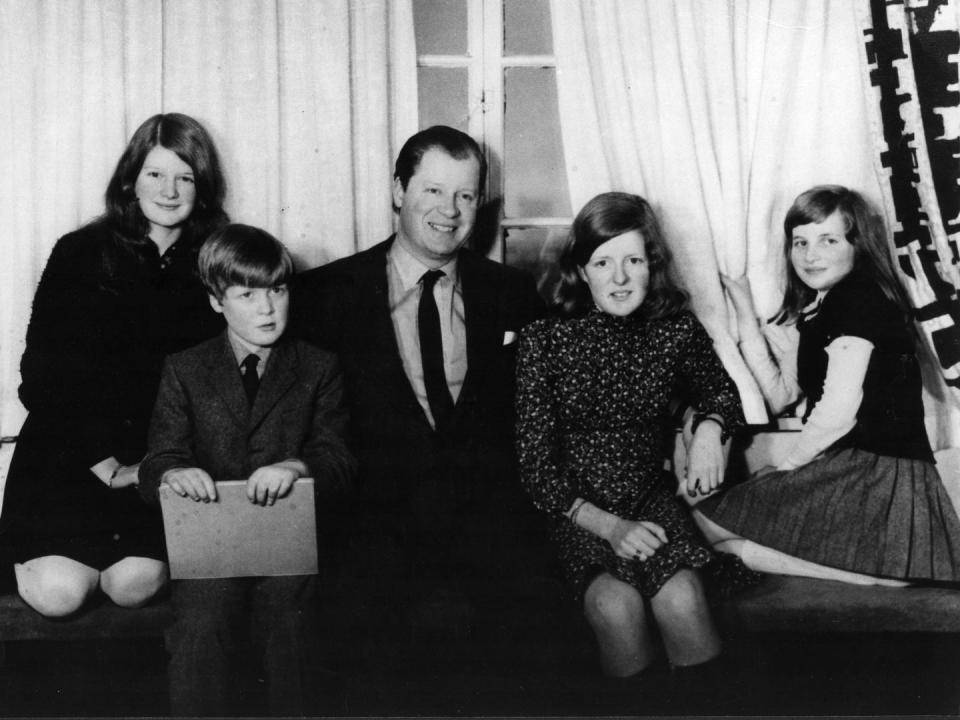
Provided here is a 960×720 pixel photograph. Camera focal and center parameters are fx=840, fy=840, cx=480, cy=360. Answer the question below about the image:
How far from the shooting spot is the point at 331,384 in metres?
2.12

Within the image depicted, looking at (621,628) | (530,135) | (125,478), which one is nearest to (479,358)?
(530,135)

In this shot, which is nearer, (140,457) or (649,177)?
(140,457)

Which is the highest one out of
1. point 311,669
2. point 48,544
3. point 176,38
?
point 176,38

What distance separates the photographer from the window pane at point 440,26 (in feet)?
7.68

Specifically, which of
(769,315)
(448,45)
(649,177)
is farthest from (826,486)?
(448,45)

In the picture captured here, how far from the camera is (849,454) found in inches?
82.9

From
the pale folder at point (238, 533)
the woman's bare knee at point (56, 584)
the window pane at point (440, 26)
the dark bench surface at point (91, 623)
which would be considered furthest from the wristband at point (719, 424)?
the woman's bare knee at point (56, 584)

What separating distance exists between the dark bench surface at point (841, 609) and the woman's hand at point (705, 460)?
0.86 ft

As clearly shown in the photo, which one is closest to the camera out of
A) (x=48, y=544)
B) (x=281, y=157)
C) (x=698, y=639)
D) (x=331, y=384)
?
(x=698, y=639)

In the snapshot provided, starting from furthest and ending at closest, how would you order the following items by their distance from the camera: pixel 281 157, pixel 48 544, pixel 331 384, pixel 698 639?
pixel 281 157, pixel 331 384, pixel 48 544, pixel 698 639

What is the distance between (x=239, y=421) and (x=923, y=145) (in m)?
1.91

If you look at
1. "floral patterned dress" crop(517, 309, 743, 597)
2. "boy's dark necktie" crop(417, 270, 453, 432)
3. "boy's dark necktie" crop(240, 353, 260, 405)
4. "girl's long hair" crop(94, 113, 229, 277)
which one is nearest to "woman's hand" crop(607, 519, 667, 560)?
"floral patterned dress" crop(517, 309, 743, 597)

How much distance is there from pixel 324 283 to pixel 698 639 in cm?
126

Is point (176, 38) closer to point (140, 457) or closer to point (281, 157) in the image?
point (281, 157)
